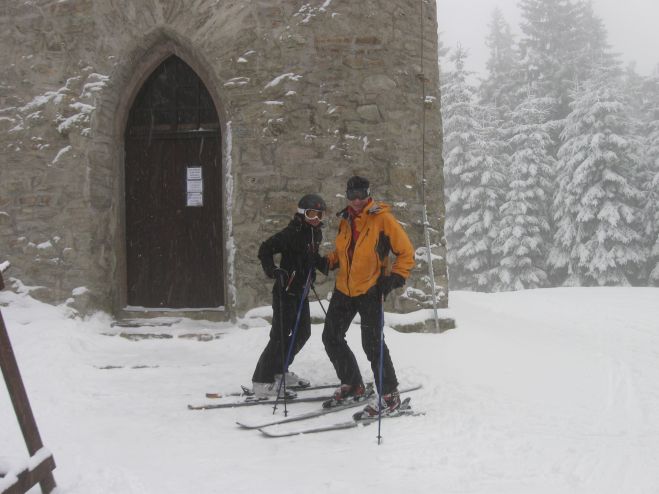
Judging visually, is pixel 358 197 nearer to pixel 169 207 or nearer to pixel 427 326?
pixel 427 326

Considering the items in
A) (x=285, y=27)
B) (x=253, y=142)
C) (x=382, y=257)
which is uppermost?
(x=285, y=27)

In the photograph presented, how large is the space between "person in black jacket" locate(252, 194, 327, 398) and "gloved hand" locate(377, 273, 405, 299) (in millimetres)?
723

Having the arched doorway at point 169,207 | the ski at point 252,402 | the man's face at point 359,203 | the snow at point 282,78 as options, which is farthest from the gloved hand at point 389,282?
the arched doorway at point 169,207

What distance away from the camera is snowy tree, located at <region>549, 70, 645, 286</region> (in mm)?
22609

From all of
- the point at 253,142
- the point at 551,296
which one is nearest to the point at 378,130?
the point at 253,142

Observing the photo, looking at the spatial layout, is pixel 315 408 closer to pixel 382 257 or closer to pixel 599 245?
pixel 382 257

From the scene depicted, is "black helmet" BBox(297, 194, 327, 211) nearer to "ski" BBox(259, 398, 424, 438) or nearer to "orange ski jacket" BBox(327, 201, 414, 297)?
"orange ski jacket" BBox(327, 201, 414, 297)

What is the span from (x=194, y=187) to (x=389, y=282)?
4.17 metres

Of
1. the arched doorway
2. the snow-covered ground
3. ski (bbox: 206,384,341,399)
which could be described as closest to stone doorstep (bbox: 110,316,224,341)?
the snow-covered ground

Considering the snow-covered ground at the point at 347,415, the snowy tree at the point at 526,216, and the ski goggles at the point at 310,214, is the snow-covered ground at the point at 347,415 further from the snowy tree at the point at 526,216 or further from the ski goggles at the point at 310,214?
the snowy tree at the point at 526,216

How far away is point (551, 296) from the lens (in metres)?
13.5

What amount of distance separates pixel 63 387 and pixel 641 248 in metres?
23.0

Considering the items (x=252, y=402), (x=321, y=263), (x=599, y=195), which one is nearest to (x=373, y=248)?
(x=321, y=263)

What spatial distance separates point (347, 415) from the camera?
4.66 m
